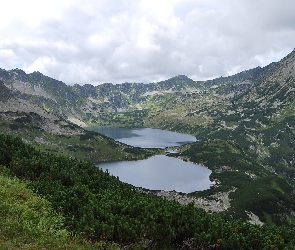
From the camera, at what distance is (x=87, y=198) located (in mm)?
22281

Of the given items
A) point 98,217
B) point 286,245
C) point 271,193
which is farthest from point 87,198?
point 271,193

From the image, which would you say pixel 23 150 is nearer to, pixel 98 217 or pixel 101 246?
pixel 98 217

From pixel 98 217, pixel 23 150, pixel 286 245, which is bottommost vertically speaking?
pixel 286 245

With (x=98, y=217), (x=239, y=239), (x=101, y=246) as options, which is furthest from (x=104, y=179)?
(x=239, y=239)

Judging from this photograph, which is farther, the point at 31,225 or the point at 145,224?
the point at 145,224

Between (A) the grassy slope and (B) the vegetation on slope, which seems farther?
(B) the vegetation on slope

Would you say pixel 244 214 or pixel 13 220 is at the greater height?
pixel 13 220

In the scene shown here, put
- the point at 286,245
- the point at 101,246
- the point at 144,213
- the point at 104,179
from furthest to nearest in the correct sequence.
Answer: the point at 104,179 → the point at 144,213 → the point at 286,245 → the point at 101,246

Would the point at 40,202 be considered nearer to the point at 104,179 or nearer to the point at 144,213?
the point at 144,213

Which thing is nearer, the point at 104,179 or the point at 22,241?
the point at 22,241

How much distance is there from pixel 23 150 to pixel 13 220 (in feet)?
46.1

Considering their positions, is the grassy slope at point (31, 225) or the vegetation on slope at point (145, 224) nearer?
the grassy slope at point (31, 225)

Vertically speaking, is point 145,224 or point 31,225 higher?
point 31,225

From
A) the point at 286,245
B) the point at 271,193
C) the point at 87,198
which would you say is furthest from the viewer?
the point at 271,193
